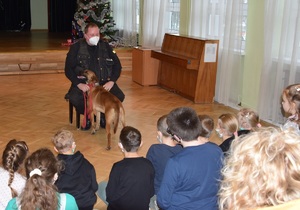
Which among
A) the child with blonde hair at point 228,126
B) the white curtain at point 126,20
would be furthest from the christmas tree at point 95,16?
the child with blonde hair at point 228,126

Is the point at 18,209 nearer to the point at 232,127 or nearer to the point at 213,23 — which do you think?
the point at 232,127

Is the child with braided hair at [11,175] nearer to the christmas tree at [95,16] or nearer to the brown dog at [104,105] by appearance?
the brown dog at [104,105]

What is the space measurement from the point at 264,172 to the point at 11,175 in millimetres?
1706

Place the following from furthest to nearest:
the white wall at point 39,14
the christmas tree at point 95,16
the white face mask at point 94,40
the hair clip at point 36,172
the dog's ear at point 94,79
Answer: the white wall at point 39,14 → the christmas tree at point 95,16 → the white face mask at point 94,40 → the dog's ear at point 94,79 → the hair clip at point 36,172

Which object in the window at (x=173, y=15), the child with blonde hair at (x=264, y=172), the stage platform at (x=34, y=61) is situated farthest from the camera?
the stage platform at (x=34, y=61)

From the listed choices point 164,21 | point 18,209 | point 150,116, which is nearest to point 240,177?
point 18,209

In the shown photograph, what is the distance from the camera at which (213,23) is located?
24.2ft

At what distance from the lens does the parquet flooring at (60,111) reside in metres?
4.89

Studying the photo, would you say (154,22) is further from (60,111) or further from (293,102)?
(293,102)

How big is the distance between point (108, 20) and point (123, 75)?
2329mm

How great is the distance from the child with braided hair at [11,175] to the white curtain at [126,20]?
9.04 metres

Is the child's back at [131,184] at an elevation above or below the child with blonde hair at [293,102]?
below

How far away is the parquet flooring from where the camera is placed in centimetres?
489

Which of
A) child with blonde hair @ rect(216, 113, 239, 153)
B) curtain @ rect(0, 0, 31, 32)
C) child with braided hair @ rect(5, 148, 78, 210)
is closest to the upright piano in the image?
child with blonde hair @ rect(216, 113, 239, 153)
